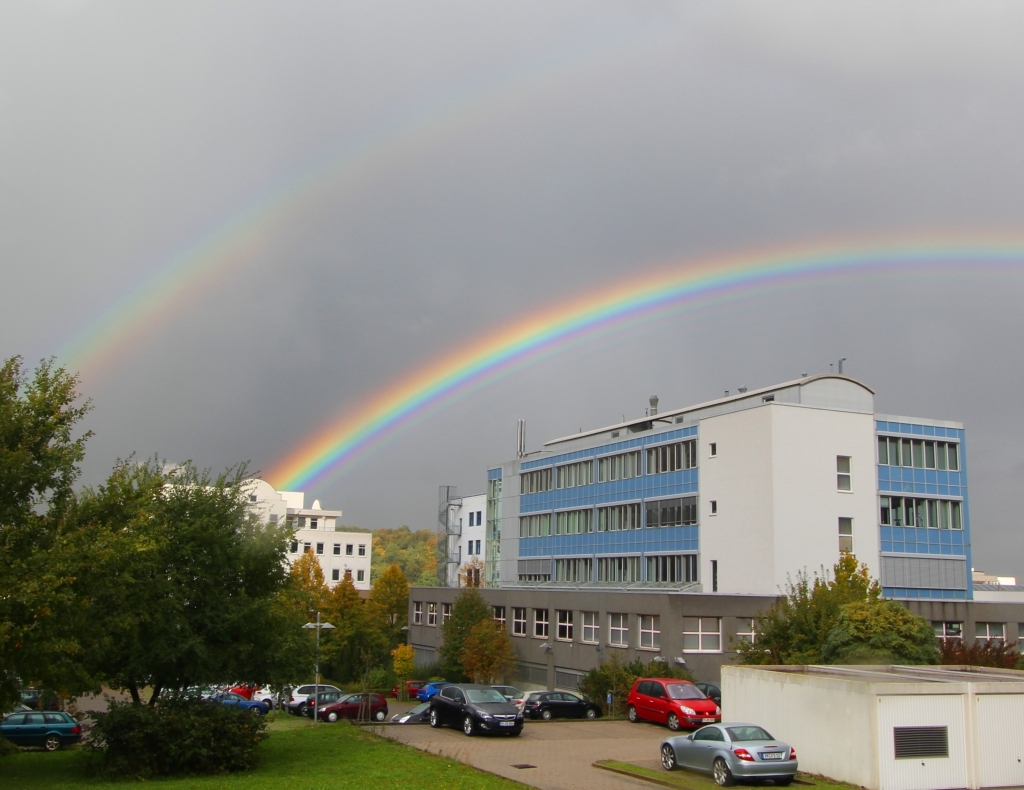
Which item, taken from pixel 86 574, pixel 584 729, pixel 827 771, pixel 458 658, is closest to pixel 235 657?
pixel 86 574

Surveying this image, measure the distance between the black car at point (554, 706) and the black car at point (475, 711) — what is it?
825cm

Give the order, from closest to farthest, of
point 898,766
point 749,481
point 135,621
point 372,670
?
1. point 898,766
2. point 135,621
3. point 749,481
4. point 372,670

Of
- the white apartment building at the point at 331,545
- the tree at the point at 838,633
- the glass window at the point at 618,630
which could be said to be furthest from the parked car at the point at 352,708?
the white apartment building at the point at 331,545

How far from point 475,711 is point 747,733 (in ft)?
34.1

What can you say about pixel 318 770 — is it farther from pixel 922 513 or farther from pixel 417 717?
pixel 922 513

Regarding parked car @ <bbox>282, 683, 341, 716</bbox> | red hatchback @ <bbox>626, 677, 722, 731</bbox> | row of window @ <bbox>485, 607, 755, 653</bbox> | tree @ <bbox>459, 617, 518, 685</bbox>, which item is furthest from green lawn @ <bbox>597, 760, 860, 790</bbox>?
tree @ <bbox>459, 617, 518, 685</bbox>

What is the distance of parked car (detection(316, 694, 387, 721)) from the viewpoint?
42438 mm

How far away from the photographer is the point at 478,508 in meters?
100

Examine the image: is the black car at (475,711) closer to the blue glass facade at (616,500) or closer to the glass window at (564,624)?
the glass window at (564,624)

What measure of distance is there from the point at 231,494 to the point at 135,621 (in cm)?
513

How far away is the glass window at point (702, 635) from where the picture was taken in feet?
158

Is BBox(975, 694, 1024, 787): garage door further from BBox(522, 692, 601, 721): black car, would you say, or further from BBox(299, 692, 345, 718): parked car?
BBox(299, 692, 345, 718): parked car

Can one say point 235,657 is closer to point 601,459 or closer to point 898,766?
point 898,766

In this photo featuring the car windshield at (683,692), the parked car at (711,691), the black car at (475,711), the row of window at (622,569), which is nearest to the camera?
the black car at (475,711)
